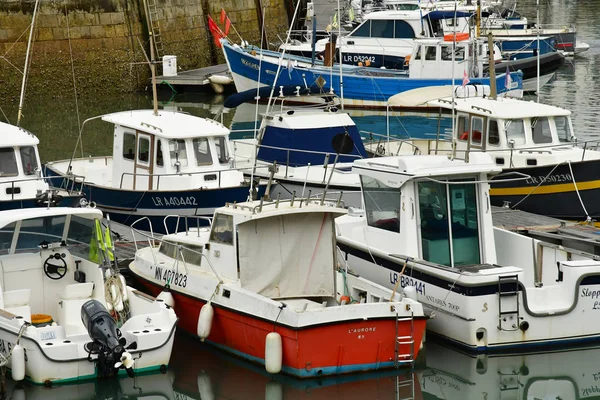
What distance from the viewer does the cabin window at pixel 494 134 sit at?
20103 mm

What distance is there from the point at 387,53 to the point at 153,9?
8421mm

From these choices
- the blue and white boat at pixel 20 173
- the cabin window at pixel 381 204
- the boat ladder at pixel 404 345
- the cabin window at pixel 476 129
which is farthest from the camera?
the cabin window at pixel 476 129

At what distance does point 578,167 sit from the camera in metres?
19.3

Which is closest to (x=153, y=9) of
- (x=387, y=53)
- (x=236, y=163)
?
(x=387, y=53)

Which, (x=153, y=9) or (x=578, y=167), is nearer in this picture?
(x=578, y=167)

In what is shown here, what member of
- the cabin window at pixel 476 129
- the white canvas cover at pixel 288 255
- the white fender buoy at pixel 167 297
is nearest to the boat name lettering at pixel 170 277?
the white fender buoy at pixel 167 297

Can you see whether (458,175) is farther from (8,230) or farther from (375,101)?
(375,101)

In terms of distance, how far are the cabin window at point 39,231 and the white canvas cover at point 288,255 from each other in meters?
2.25

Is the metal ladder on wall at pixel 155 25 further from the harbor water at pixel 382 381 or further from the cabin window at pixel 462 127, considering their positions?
the harbor water at pixel 382 381

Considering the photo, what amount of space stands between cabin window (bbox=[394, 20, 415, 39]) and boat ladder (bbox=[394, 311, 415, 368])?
84.4ft

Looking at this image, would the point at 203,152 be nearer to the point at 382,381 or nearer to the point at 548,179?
the point at 548,179

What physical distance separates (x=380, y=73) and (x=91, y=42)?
9797 mm

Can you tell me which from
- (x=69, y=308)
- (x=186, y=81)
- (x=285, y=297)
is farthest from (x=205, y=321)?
(x=186, y=81)

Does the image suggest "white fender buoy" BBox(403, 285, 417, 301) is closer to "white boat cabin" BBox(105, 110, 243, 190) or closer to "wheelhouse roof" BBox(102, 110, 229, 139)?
"white boat cabin" BBox(105, 110, 243, 190)
